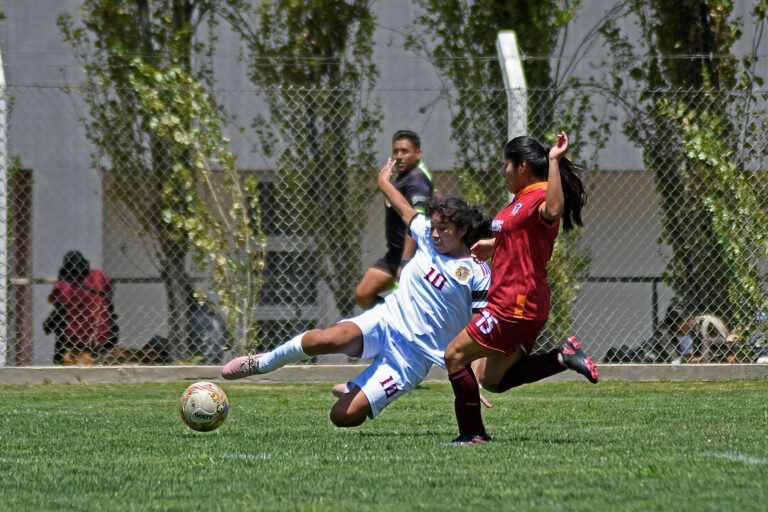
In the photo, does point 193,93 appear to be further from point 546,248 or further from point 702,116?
point 546,248

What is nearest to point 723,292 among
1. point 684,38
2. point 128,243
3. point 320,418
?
point 684,38

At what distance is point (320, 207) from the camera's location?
9836 mm

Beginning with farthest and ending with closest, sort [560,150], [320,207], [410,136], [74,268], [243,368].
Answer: [74,268], [320,207], [410,136], [243,368], [560,150]

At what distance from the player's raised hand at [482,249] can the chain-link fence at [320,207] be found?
13.9ft

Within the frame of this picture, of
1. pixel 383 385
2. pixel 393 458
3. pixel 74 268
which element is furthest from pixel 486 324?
pixel 74 268

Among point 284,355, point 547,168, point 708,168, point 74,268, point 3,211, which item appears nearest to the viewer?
point 547,168

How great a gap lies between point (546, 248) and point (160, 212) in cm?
569

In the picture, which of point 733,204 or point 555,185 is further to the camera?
point 733,204

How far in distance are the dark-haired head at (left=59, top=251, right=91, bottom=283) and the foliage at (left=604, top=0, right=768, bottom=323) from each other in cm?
574

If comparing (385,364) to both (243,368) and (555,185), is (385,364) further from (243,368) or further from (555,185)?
(555,185)

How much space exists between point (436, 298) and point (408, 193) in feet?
8.09

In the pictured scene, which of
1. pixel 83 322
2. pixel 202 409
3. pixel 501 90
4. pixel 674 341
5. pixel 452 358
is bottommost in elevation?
pixel 83 322

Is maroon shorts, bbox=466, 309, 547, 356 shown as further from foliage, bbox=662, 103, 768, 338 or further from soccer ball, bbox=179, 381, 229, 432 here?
foliage, bbox=662, 103, 768, 338

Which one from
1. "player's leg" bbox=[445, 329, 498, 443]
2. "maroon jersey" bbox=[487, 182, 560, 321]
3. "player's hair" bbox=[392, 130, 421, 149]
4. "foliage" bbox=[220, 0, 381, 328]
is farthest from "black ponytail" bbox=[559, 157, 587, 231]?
"foliage" bbox=[220, 0, 381, 328]
